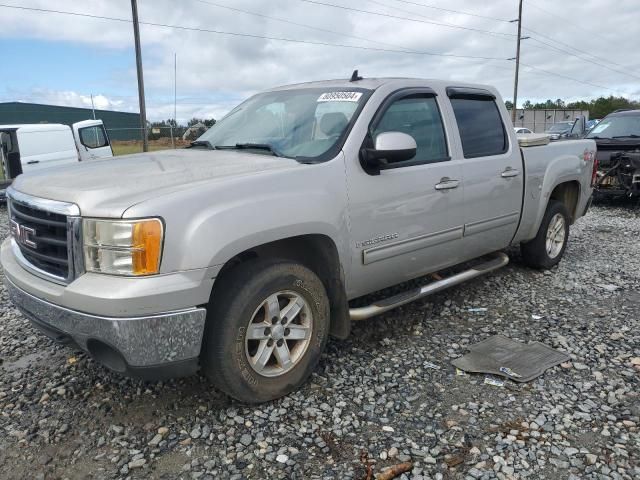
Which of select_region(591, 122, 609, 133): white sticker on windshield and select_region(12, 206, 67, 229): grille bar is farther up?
select_region(591, 122, 609, 133): white sticker on windshield

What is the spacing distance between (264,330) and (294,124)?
154cm

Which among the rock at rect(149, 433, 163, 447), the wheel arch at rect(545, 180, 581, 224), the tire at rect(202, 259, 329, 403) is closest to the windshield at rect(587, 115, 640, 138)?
the wheel arch at rect(545, 180, 581, 224)

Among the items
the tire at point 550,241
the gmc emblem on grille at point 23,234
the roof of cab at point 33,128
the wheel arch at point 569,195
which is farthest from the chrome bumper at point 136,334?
the roof of cab at point 33,128

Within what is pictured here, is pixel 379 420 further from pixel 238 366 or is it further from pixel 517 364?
pixel 517 364

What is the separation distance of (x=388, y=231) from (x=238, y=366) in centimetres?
137


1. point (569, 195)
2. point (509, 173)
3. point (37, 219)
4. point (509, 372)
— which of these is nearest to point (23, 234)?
point (37, 219)

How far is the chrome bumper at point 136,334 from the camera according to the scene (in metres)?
2.52

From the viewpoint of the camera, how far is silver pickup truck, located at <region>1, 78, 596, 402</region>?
8.40 feet

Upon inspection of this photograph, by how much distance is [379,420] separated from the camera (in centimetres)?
298

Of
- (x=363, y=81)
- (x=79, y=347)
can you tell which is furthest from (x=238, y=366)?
(x=363, y=81)

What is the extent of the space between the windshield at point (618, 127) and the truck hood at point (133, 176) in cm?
936

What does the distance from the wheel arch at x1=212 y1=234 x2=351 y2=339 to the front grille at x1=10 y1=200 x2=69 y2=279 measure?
3.19 ft

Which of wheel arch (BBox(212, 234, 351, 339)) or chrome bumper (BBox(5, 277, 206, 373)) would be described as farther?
wheel arch (BBox(212, 234, 351, 339))

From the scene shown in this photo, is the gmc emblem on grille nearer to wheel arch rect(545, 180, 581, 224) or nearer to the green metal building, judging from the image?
wheel arch rect(545, 180, 581, 224)
